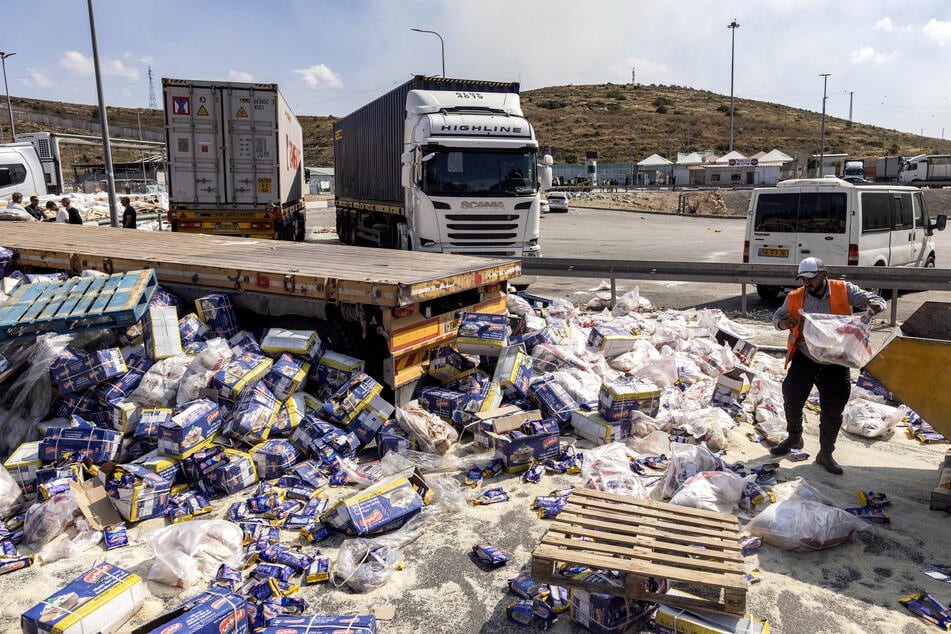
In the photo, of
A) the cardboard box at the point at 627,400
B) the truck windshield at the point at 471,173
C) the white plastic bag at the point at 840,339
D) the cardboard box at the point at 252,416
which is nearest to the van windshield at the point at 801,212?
the truck windshield at the point at 471,173

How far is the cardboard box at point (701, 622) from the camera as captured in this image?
3408mm

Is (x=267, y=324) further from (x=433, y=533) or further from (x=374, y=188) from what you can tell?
(x=374, y=188)

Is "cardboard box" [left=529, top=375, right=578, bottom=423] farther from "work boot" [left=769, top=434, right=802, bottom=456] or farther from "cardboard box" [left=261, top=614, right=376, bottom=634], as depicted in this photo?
"cardboard box" [left=261, top=614, right=376, bottom=634]

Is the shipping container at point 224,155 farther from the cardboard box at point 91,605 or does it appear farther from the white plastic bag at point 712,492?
the white plastic bag at point 712,492

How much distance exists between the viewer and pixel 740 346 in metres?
8.37

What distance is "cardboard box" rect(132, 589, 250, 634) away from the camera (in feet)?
10.8

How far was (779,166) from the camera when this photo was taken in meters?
61.6

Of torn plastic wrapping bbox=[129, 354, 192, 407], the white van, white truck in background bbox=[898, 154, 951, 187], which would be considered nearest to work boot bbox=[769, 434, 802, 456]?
torn plastic wrapping bbox=[129, 354, 192, 407]

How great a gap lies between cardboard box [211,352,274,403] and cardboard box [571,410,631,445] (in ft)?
9.46

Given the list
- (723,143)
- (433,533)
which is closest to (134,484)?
(433,533)

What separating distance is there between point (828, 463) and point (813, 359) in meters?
0.88

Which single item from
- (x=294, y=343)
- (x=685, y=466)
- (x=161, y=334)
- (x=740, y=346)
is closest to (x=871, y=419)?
(x=740, y=346)

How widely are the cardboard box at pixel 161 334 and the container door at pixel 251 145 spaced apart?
1054 cm

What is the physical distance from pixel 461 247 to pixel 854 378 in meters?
7.11
